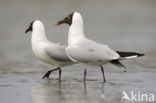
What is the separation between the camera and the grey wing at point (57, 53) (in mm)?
10016

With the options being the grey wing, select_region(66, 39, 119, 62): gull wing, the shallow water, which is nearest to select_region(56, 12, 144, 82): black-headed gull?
select_region(66, 39, 119, 62): gull wing

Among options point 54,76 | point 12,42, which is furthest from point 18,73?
point 12,42

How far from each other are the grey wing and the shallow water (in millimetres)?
407

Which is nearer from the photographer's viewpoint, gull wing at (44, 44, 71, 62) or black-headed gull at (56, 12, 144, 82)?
black-headed gull at (56, 12, 144, 82)

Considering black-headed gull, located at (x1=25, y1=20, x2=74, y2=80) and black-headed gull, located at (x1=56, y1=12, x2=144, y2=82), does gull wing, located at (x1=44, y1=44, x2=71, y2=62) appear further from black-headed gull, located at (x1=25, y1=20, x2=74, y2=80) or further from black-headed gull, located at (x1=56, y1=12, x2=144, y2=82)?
Result: black-headed gull, located at (x1=56, y1=12, x2=144, y2=82)

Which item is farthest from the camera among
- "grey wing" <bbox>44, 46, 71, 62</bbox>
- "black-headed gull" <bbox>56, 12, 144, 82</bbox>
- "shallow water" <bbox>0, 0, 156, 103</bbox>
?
"grey wing" <bbox>44, 46, 71, 62</bbox>

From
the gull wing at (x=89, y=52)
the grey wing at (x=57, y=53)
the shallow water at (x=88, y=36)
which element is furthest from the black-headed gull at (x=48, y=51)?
the gull wing at (x=89, y=52)

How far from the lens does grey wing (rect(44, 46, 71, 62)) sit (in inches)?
394

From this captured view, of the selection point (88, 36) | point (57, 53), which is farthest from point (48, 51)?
point (88, 36)

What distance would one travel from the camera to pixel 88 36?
17750mm

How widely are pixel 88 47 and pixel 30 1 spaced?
16.4 metres

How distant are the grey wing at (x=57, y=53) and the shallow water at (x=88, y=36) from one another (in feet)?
1.33

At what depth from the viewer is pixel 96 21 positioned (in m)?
21.5

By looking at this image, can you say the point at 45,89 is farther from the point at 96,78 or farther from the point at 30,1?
the point at 30,1
